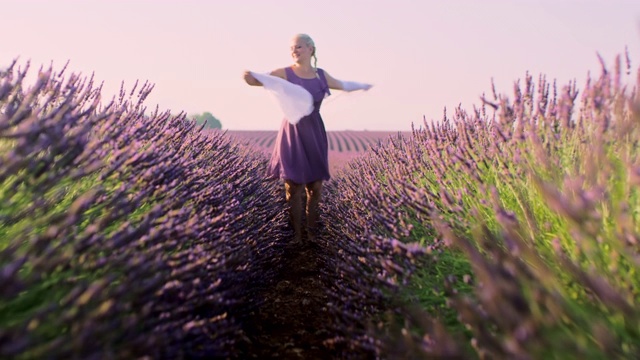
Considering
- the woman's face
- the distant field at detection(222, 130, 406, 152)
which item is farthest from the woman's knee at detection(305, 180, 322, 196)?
the distant field at detection(222, 130, 406, 152)

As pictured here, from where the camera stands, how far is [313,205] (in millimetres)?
5074

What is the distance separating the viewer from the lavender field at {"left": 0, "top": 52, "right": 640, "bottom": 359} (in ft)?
4.12

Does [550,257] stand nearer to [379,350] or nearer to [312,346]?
[379,350]

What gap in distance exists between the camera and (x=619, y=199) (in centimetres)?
190

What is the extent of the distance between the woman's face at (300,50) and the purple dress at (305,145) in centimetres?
11

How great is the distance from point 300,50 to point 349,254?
2.27m

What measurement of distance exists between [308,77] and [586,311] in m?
3.51

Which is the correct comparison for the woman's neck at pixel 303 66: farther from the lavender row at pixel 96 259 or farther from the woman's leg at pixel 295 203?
the lavender row at pixel 96 259

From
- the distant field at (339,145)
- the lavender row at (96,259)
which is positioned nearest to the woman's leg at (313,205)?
the distant field at (339,145)

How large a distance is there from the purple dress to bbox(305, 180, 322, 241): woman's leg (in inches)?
5.7

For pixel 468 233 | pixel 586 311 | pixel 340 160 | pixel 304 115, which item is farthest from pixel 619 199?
pixel 340 160

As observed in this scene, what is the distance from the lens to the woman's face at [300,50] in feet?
15.6

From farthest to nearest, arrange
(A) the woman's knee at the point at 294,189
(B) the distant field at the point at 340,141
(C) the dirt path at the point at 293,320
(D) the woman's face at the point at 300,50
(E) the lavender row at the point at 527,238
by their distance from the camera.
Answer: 1. (B) the distant field at the point at 340,141
2. (A) the woman's knee at the point at 294,189
3. (D) the woman's face at the point at 300,50
4. (C) the dirt path at the point at 293,320
5. (E) the lavender row at the point at 527,238

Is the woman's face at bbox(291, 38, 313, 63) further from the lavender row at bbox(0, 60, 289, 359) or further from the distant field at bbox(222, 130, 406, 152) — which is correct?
the distant field at bbox(222, 130, 406, 152)
